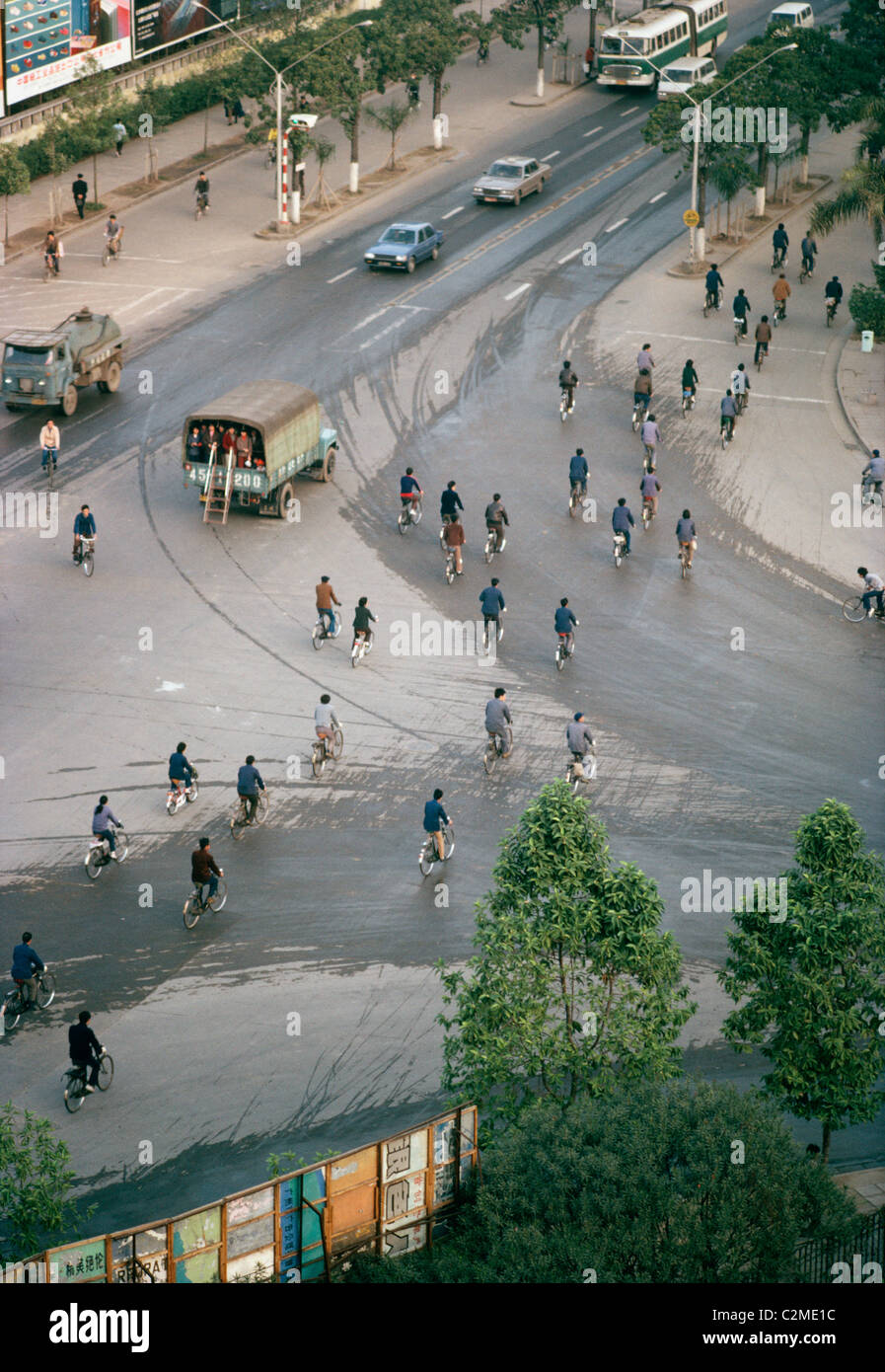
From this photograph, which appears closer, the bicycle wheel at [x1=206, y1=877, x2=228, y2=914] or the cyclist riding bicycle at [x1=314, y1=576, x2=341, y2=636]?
the bicycle wheel at [x1=206, y1=877, x2=228, y2=914]

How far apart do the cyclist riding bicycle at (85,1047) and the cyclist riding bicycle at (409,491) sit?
18112 mm

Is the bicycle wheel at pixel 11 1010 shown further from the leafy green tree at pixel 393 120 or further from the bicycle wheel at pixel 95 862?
the leafy green tree at pixel 393 120

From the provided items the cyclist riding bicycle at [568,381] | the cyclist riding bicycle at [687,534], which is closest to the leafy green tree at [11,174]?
the cyclist riding bicycle at [568,381]

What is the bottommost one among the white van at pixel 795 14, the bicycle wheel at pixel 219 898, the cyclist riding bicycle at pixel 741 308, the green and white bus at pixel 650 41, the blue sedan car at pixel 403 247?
the bicycle wheel at pixel 219 898

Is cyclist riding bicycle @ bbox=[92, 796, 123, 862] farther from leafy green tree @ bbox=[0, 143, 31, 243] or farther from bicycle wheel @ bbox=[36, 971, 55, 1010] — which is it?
leafy green tree @ bbox=[0, 143, 31, 243]

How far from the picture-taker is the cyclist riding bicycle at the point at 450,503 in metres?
38.2

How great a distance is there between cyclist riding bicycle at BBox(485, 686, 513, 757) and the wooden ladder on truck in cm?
1057

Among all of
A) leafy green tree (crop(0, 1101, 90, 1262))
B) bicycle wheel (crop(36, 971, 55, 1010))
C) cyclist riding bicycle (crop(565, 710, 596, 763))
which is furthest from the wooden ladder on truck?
leafy green tree (crop(0, 1101, 90, 1262))

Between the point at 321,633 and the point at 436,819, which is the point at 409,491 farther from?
the point at 436,819

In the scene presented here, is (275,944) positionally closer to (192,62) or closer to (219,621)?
(219,621)

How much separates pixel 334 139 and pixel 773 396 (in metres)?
26.0

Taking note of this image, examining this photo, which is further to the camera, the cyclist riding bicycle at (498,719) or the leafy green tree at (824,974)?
the cyclist riding bicycle at (498,719)

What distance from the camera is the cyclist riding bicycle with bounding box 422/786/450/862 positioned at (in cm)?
2720
